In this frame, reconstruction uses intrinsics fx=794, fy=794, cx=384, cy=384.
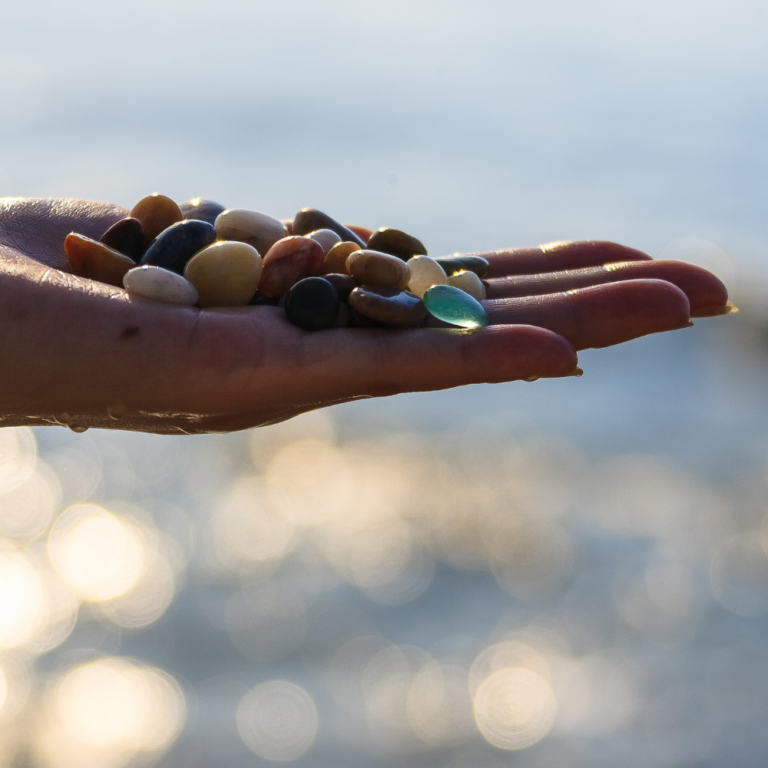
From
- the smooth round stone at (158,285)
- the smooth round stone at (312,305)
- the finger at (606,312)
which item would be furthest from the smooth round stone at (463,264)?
the smooth round stone at (158,285)

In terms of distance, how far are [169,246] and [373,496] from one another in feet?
21.7

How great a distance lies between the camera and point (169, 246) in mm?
1829

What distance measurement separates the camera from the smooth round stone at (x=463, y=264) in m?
2.06

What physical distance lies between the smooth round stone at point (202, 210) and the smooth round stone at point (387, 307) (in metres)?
0.75

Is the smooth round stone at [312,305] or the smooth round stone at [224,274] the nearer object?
the smooth round stone at [312,305]

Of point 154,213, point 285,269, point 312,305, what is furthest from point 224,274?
point 154,213

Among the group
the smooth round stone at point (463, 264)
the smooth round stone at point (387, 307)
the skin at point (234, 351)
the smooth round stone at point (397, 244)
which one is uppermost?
the smooth round stone at point (397, 244)

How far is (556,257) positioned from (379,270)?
741mm

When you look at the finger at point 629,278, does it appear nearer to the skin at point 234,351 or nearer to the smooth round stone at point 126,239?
the skin at point 234,351

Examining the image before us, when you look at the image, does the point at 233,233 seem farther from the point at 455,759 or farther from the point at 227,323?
the point at 455,759

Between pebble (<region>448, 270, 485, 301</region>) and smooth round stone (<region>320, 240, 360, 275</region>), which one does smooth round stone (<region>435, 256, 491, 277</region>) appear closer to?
pebble (<region>448, 270, 485, 301</region>)

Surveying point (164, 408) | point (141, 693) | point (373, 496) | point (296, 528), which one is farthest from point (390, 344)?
point (373, 496)

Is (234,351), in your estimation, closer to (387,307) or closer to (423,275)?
(387,307)

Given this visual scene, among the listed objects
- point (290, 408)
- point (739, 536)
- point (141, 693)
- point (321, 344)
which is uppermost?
point (321, 344)
